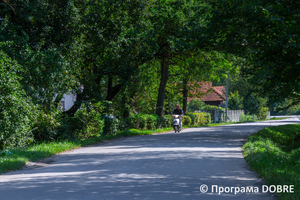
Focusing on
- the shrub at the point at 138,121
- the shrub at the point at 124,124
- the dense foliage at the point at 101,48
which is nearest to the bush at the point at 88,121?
the dense foliage at the point at 101,48

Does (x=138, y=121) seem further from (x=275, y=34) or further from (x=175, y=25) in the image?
(x=275, y=34)

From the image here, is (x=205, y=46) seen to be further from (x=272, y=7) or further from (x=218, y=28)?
(x=272, y=7)

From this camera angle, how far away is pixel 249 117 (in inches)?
2291

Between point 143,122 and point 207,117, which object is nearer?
point 143,122

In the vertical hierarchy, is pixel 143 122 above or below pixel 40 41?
below

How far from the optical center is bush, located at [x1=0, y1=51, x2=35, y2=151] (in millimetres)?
11141

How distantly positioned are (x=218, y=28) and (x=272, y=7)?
622cm

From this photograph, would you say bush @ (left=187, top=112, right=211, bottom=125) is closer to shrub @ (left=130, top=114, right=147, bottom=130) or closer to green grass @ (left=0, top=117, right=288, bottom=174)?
shrub @ (left=130, top=114, right=147, bottom=130)

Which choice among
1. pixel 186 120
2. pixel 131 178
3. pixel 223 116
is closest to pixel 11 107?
pixel 131 178

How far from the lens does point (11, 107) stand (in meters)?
11.3

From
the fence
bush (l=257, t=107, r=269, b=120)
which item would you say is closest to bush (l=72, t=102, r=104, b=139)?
the fence

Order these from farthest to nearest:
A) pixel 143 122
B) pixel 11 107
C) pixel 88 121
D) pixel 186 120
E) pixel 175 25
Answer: pixel 186 120, pixel 143 122, pixel 175 25, pixel 88 121, pixel 11 107

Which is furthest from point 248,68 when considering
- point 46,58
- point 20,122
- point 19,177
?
point 19,177

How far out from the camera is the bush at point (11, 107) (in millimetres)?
11141
